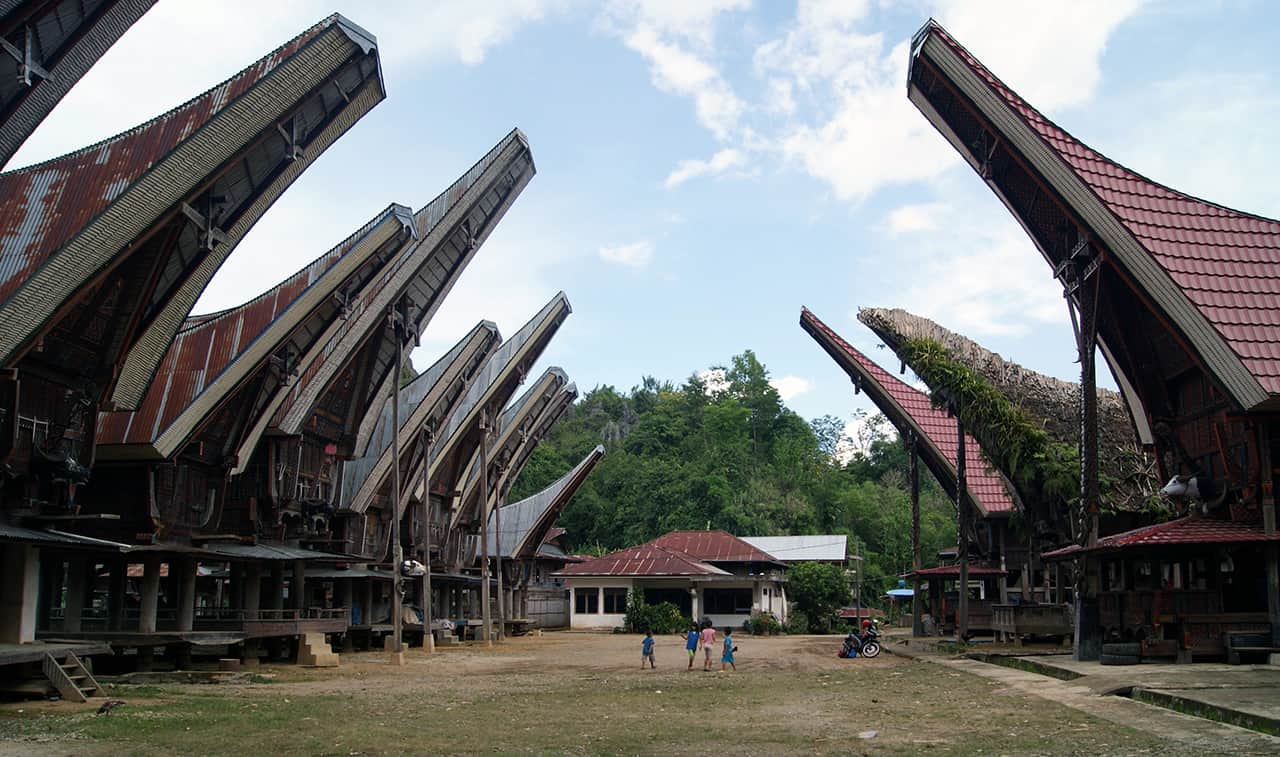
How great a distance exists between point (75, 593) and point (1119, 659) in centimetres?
2084

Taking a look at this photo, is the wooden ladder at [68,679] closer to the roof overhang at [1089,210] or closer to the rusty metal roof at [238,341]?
the rusty metal roof at [238,341]

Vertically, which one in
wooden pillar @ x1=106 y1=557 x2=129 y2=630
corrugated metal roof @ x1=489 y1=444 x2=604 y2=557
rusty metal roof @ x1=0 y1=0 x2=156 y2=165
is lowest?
wooden pillar @ x1=106 y1=557 x2=129 y2=630

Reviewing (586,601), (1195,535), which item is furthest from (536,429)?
(1195,535)

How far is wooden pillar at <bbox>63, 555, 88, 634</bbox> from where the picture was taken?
23.0 metres

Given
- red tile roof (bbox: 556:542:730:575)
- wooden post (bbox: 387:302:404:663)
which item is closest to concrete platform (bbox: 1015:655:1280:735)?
wooden post (bbox: 387:302:404:663)

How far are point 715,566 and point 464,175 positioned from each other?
1081 inches

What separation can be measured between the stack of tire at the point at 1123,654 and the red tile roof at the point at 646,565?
28.6m

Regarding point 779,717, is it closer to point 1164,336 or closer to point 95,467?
point 1164,336

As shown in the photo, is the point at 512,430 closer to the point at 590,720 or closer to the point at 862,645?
the point at 862,645

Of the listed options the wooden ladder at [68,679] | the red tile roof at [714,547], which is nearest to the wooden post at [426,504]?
the red tile roof at [714,547]

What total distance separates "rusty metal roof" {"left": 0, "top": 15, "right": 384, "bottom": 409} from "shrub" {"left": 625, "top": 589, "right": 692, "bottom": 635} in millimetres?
29037

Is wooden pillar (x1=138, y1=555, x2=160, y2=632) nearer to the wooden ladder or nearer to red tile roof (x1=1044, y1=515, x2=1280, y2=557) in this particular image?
the wooden ladder

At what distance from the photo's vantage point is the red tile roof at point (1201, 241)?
19.2 metres

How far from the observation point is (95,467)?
77.8ft
